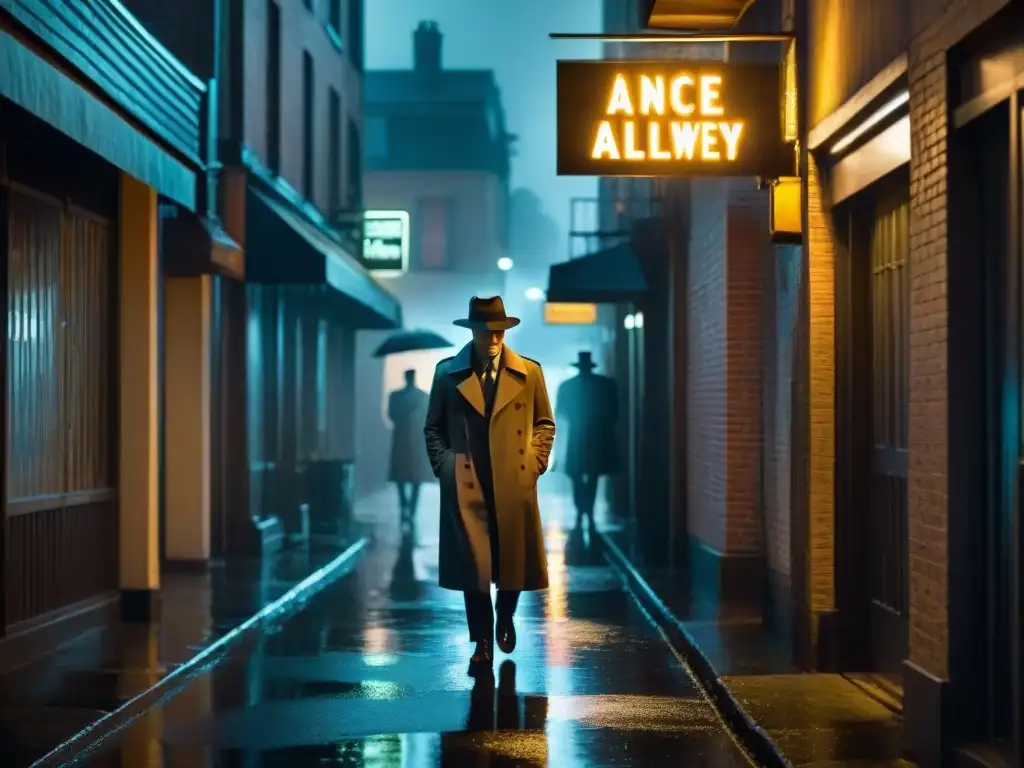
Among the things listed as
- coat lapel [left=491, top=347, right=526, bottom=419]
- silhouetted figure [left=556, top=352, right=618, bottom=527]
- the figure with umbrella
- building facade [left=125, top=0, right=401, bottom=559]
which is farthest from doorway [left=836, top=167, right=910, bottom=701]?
the figure with umbrella

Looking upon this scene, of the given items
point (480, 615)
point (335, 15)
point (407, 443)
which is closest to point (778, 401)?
point (480, 615)

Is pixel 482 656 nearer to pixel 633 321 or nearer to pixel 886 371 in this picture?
pixel 886 371

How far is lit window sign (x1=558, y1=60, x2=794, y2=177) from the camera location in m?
10.3

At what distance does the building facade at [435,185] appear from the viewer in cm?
4775

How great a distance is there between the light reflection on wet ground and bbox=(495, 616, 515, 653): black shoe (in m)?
0.10

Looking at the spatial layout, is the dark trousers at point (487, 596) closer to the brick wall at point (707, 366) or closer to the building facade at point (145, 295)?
the building facade at point (145, 295)

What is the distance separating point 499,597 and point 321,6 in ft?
53.4

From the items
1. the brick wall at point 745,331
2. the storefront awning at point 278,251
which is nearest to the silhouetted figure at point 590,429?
the storefront awning at point 278,251

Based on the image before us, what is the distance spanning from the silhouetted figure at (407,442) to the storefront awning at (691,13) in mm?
14171

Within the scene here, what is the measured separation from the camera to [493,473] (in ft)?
34.8

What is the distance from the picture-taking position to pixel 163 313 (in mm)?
16547

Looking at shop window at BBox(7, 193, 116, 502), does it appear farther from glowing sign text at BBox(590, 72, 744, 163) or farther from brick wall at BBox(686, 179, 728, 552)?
brick wall at BBox(686, 179, 728, 552)

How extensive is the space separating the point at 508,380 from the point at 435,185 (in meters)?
38.6

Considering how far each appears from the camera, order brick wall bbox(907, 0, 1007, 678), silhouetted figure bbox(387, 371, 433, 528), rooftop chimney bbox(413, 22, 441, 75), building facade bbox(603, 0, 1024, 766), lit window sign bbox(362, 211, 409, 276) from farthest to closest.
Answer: rooftop chimney bbox(413, 22, 441, 75), lit window sign bbox(362, 211, 409, 276), silhouetted figure bbox(387, 371, 433, 528), brick wall bbox(907, 0, 1007, 678), building facade bbox(603, 0, 1024, 766)
